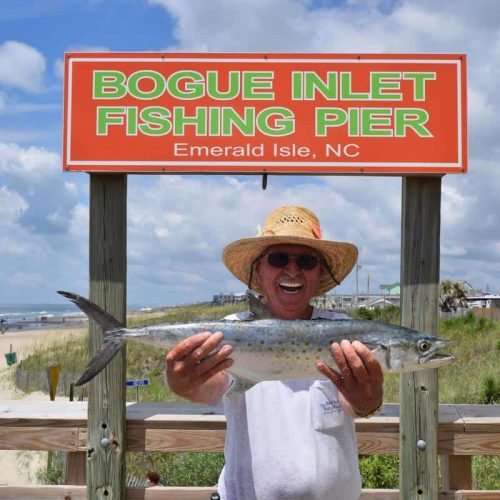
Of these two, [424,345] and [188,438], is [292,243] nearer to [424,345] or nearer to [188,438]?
[424,345]

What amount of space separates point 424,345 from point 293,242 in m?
0.85

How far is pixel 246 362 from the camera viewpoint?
9.18 ft

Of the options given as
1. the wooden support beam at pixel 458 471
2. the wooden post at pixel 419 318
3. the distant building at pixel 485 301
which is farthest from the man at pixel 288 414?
the distant building at pixel 485 301

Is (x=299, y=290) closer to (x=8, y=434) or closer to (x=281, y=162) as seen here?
(x=281, y=162)

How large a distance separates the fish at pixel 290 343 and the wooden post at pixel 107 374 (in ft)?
4.03

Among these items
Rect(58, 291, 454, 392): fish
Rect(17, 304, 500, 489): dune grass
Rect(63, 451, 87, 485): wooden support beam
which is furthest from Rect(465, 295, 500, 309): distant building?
Rect(58, 291, 454, 392): fish

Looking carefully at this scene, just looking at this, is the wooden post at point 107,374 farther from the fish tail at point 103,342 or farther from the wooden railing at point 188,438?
the fish tail at point 103,342

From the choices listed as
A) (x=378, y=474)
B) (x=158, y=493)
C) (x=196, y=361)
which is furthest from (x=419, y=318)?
(x=378, y=474)

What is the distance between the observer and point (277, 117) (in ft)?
13.4

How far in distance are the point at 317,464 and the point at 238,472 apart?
36cm

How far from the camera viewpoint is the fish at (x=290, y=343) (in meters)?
2.78

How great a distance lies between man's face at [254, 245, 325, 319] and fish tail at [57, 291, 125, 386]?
75 centimetres

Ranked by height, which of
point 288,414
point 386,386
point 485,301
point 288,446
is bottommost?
point 485,301

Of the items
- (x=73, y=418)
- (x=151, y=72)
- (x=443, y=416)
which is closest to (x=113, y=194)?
(x=151, y=72)
